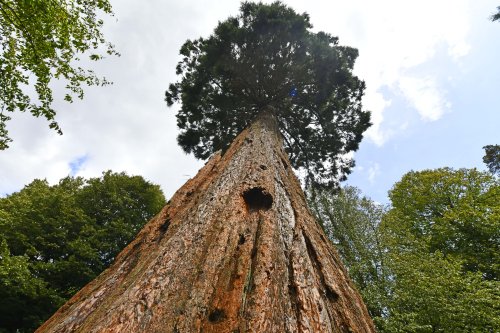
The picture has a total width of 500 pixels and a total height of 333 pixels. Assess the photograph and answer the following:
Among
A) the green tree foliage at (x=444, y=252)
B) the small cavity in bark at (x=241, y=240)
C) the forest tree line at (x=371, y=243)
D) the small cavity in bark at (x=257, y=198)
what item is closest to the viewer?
the small cavity in bark at (x=241, y=240)

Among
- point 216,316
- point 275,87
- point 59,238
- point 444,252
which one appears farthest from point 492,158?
point 59,238

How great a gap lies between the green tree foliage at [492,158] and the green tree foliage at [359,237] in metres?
7.70

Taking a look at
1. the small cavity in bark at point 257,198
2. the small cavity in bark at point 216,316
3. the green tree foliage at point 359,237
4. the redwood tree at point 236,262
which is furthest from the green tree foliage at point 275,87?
the small cavity in bark at point 216,316

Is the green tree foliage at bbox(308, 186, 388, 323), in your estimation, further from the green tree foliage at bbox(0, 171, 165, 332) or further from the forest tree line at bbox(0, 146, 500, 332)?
the green tree foliage at bbox(0, 171, 165, 332)

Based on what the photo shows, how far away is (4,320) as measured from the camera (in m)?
10.6

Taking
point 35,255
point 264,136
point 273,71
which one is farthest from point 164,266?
point 35,255

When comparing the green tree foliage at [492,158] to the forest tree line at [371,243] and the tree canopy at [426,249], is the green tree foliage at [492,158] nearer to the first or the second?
the forest tree line at [371,243]

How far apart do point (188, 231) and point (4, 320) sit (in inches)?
469

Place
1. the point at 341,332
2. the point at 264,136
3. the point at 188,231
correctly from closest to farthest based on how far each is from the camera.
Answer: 1. the point at 341,332
2. the point at 188,231
3. the point at 264,136

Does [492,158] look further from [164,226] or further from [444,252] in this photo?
[164,226]

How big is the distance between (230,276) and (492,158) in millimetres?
19337

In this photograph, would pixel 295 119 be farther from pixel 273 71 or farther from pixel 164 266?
pixel 164 266

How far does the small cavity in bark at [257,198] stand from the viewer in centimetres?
431

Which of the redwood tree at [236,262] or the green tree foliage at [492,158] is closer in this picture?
the redwood tree at [236,262]
